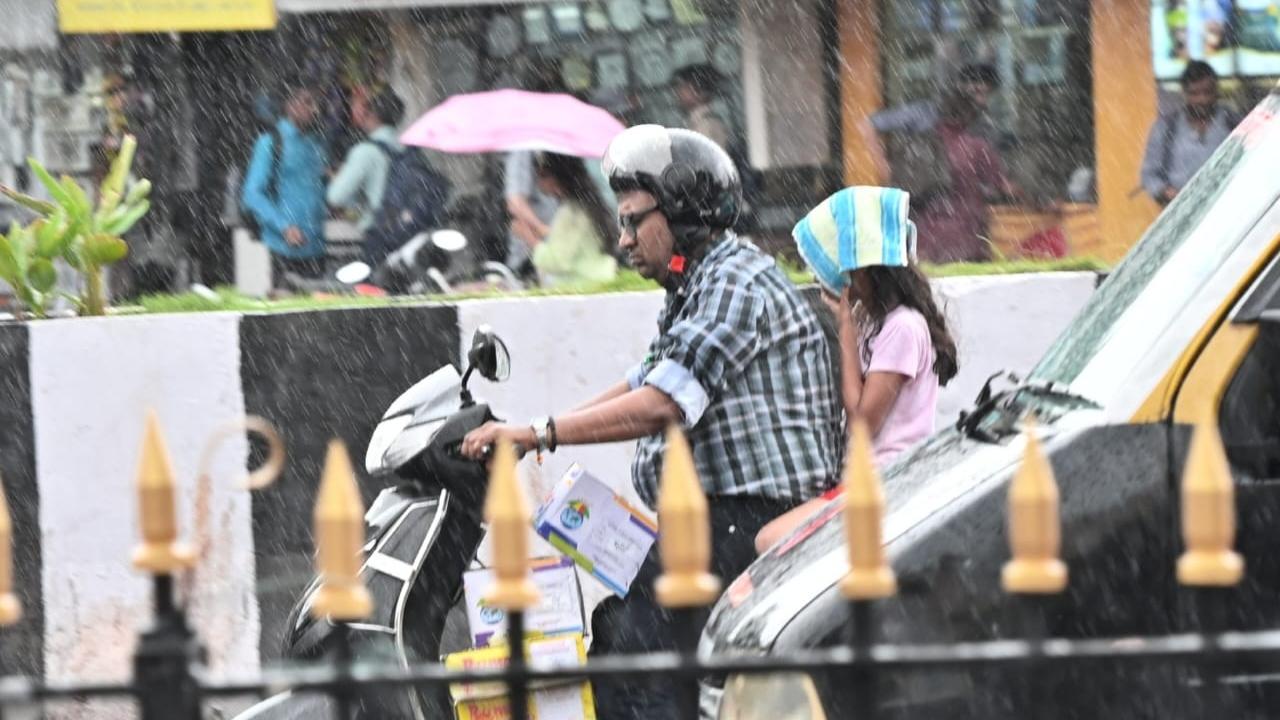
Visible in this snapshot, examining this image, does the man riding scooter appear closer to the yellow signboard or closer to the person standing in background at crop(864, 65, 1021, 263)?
the person standing in background at crop(864, 65, 1021, 263)

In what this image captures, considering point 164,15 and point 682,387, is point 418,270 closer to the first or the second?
point 164,15

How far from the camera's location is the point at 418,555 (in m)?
4.85

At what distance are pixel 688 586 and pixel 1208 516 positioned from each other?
566mm

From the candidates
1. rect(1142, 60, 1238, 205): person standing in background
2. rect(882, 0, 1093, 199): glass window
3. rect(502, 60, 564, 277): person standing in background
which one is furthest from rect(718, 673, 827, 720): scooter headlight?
rect(882, 0, 1093, 199): glass window

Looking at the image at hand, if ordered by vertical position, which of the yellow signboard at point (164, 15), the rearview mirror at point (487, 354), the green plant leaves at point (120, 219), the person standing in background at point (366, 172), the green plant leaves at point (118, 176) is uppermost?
the yellow signboard at point (164, 15)

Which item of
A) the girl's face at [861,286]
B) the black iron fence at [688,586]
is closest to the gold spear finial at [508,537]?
the black iron fence at [688,586]

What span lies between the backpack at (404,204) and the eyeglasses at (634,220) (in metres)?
7.15

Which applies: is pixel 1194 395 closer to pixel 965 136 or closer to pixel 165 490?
pixel 165 490

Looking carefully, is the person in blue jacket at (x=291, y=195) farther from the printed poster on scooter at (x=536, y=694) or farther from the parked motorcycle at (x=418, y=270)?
the printed poster on scooter at (x=536, y=694)

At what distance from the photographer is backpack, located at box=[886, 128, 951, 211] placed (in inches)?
517

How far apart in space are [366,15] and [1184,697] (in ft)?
40.7

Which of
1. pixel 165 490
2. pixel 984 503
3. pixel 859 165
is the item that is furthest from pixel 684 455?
pixel 859 165

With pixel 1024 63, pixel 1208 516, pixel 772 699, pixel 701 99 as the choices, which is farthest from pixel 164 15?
pixel 1208 516

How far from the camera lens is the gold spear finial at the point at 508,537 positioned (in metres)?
2.46
